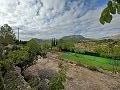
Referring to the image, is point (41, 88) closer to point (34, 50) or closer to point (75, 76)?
point (34, 50)

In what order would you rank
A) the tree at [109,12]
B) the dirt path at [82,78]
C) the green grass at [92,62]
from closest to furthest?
1. the tree at [109,12]
2. the dirt path at [82,78]
3. the green grass at [92,62]

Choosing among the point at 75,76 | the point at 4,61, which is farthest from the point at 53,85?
the point at 75,76

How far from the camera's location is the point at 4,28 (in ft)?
242

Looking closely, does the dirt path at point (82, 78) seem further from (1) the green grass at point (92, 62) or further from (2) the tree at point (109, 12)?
(2) the tree at point (109, 12)

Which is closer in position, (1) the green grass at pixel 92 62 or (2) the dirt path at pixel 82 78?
(2) the dirt path at pixel 82 78

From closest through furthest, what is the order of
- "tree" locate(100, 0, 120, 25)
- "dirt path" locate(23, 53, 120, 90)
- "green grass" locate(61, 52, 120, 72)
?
"tree" locate(100, 0, 120, 25) → "dirt path" locate(23, 53, 120, 90) → "green grass" locate(61, 52, 120, 72)

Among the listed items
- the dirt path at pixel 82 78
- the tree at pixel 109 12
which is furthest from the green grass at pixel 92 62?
the tree at pixel 109 12

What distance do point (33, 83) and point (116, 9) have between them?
20.9ft

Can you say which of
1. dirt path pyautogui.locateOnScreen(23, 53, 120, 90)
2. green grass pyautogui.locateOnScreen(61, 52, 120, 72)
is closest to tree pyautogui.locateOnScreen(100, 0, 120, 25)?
dirt path pyautogui.locateOnScreen(23, 53, 120, 90)

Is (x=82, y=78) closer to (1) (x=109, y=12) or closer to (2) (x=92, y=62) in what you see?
(2) (x=92, y=62)

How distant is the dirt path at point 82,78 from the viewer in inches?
1104

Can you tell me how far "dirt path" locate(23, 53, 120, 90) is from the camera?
28047 millimetres

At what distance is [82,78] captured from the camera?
2975 cm

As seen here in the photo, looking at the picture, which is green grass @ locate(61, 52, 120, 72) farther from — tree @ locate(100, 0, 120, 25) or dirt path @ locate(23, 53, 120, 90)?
tree @ locate(100, 0, 120, 25)
